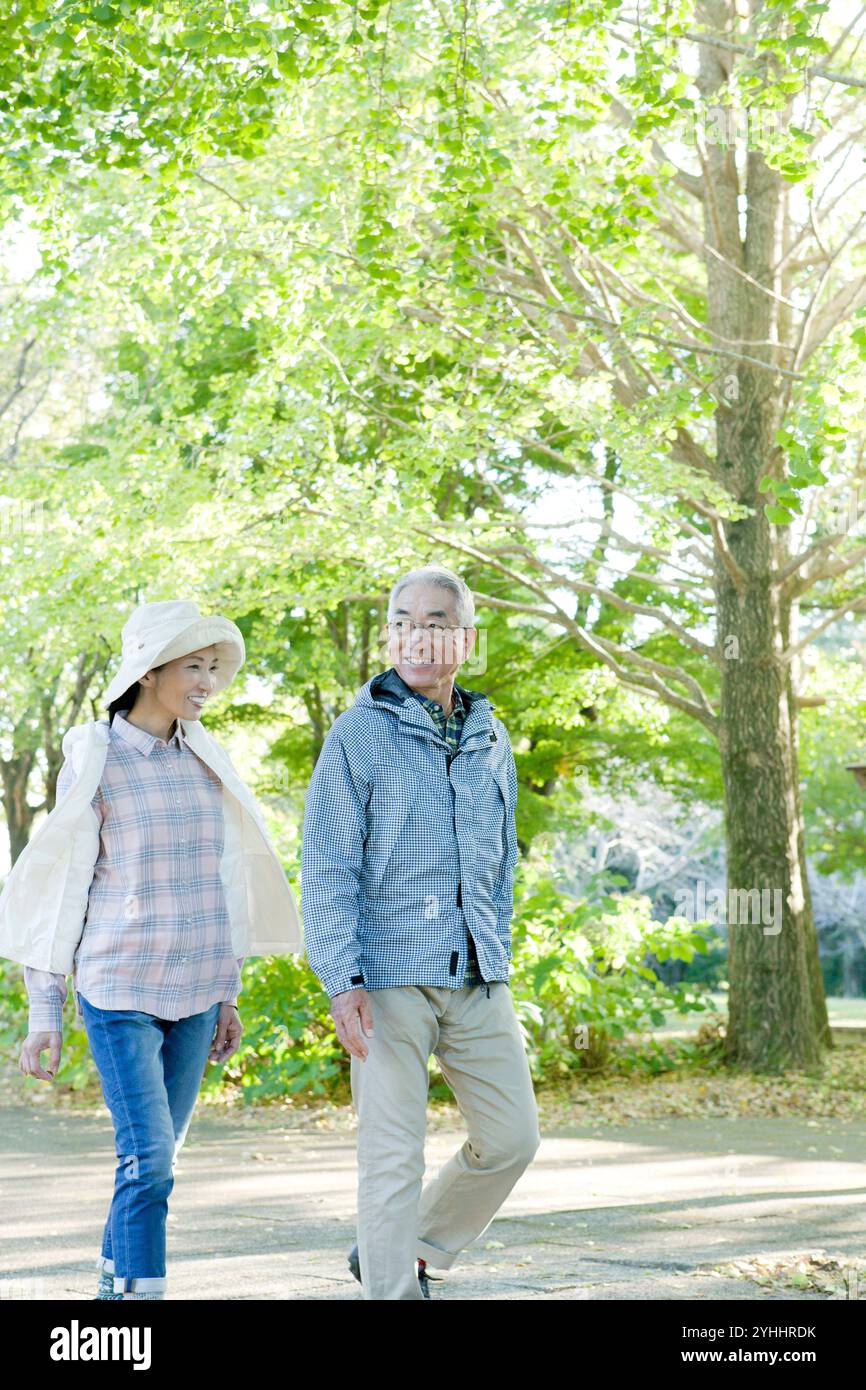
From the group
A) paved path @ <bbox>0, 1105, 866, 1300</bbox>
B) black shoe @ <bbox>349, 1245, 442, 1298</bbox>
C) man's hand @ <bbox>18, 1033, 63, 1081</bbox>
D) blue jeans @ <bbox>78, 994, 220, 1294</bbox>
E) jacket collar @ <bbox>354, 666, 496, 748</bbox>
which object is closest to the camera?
blue jeans @ <bbox>78, 994, 220, 1294</bbox>

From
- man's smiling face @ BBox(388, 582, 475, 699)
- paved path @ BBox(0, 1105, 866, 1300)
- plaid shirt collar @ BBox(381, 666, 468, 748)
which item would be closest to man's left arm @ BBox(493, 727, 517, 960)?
A: plaid shirt collar @ BBox(381, 666, 468, 748)

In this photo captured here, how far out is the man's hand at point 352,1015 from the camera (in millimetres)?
4043

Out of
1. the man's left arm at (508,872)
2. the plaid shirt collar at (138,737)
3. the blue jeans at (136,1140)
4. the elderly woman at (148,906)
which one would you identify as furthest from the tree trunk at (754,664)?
the blue jeans at (136,1140)

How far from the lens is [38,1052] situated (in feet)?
13.4

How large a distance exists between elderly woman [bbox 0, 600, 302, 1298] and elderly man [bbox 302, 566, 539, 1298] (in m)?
0.33

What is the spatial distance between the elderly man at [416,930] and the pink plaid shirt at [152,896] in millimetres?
326

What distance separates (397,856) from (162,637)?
89 centimetres

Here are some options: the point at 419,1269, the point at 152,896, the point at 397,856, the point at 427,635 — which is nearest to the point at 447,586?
the point at 427,635

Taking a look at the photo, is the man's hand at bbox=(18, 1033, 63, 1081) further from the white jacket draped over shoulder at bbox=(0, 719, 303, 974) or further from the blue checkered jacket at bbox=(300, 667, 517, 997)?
the blue checkered jacket at bbox=(300, 667, 517, 997)

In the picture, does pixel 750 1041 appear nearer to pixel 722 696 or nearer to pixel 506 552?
pixel 722 696

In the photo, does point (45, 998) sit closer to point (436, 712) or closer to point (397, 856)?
point (397, 856)

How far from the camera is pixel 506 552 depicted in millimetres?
14867

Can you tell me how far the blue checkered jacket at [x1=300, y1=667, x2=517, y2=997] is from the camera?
4.14 metres
